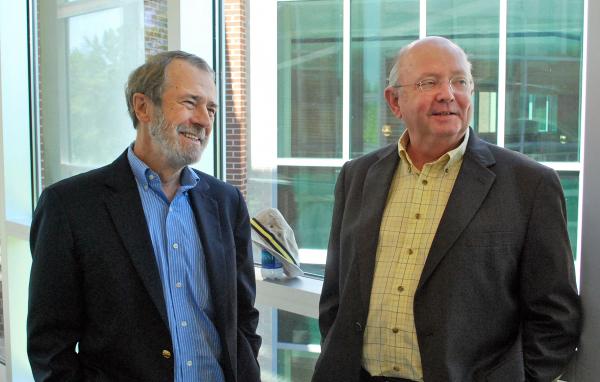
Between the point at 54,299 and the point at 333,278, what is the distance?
36.3 inches

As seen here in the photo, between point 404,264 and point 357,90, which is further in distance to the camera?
point 357,90

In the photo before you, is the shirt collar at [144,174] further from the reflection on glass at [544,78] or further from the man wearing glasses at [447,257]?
the reflection on glass at [544,78]

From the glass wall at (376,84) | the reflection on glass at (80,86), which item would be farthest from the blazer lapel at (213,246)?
the reflection on glass at (80,86)

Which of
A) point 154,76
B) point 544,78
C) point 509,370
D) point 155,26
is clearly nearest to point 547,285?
point 509,370

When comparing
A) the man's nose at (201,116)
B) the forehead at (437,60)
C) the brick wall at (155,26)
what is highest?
the brick wall at (155,26)

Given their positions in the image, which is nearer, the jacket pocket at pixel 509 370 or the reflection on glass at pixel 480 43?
the jacket pocket at pixel 509 370

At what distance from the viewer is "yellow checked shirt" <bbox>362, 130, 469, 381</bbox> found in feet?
6.13

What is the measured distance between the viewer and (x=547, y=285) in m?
1.71

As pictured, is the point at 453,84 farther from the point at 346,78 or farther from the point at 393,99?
the point at 346,78

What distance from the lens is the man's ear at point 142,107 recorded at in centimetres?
217

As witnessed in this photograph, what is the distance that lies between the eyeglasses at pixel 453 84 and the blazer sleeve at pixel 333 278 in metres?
0.48

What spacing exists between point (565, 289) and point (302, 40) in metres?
2.19

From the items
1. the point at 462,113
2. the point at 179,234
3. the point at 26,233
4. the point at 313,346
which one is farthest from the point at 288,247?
the point at 26,233

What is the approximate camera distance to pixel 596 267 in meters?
1.84
